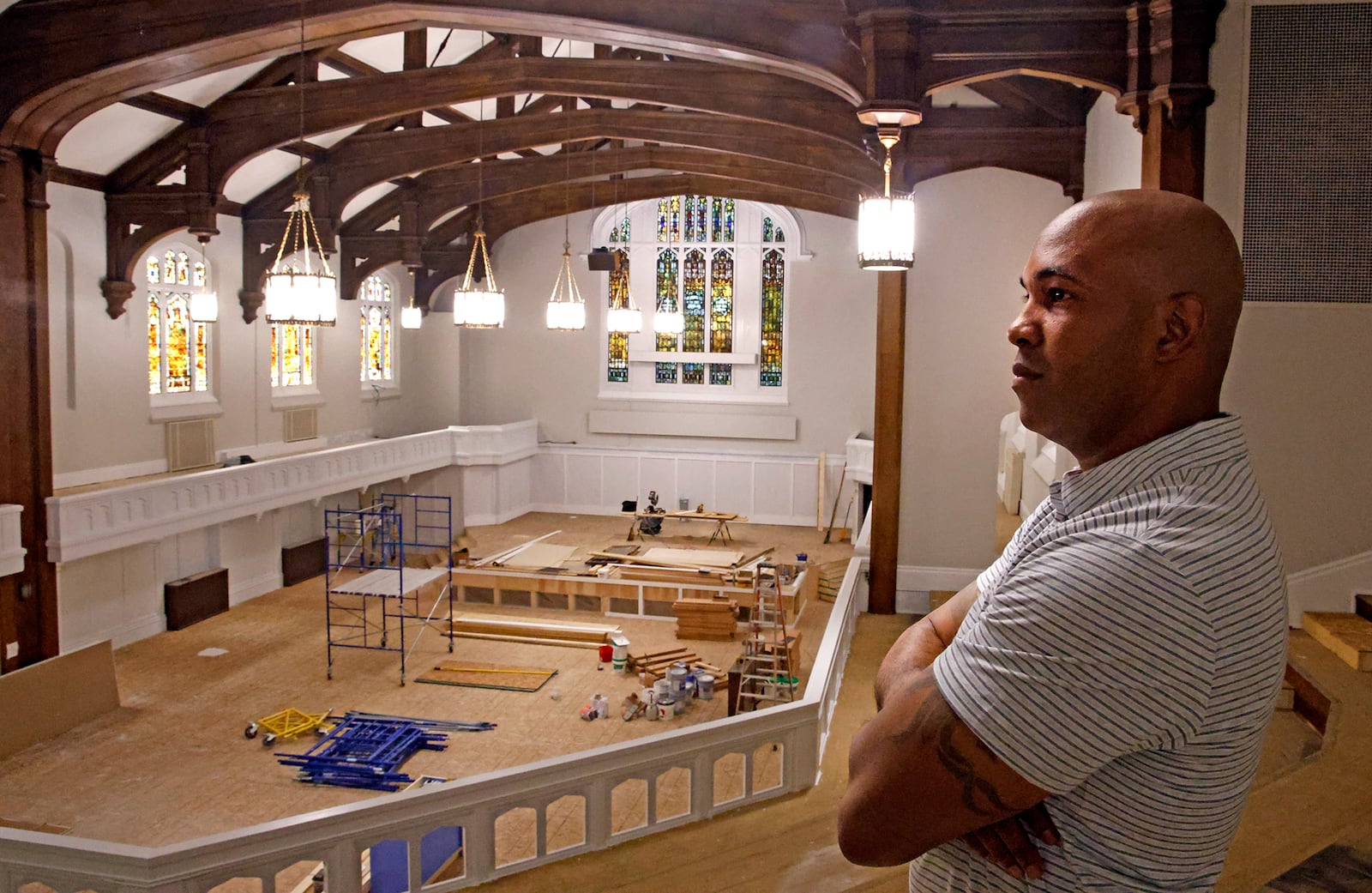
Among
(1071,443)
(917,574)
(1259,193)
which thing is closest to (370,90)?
(917,574)

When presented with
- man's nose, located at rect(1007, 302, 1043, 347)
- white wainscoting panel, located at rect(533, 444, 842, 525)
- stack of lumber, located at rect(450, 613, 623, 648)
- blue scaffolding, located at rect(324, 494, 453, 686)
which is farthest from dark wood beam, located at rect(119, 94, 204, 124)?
man's nose, located at rect(1007, 302, 1043, 347)

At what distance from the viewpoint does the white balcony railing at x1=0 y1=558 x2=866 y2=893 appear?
12.6ft

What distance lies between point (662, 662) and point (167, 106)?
301 inches

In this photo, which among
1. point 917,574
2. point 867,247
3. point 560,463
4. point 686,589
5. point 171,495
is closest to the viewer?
point 867,247

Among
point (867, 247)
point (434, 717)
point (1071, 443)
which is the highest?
point (867, 247)

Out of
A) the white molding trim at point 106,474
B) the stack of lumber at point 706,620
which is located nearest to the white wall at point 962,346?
the stack of lumber at point 706,620

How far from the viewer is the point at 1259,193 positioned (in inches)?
207

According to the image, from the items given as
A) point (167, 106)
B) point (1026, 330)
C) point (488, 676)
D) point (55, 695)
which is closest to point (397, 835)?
point (1026, 330)

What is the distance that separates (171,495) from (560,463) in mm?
8842

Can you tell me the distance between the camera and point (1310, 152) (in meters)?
5.22

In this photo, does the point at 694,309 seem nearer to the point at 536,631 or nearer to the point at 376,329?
the point at 376,329

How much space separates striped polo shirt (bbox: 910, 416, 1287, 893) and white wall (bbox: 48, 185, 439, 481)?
12675 millimetres

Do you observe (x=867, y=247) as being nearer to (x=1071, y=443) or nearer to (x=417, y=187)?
(x=1071, y=443)

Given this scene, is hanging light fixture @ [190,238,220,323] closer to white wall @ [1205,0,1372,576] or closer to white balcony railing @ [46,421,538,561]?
white balcony railing @ [46,421,538,561]
